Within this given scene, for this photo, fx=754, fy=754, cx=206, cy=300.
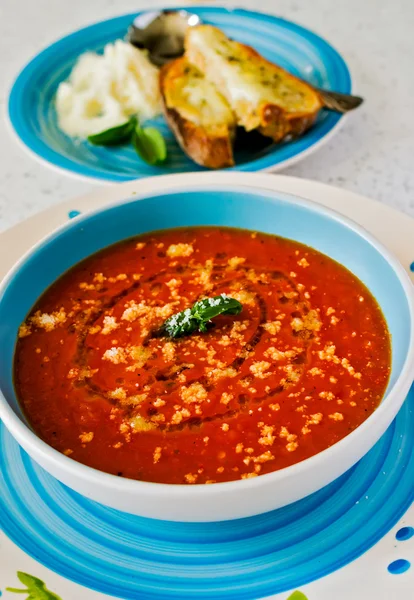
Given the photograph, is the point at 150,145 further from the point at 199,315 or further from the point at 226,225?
the point at 199,315

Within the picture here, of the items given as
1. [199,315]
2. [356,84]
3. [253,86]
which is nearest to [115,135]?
[253,86]

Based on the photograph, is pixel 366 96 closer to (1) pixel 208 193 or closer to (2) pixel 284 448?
(1) pixel 208 193

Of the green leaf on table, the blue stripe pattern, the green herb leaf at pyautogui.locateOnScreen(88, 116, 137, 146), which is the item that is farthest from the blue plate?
the green leaf on table

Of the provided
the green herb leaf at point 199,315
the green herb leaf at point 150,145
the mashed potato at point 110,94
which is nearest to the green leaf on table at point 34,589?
the green herb leaf at point 199,315

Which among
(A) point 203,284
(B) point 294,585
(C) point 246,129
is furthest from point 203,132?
(B) point 294,585

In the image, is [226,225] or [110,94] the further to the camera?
[110,94]
